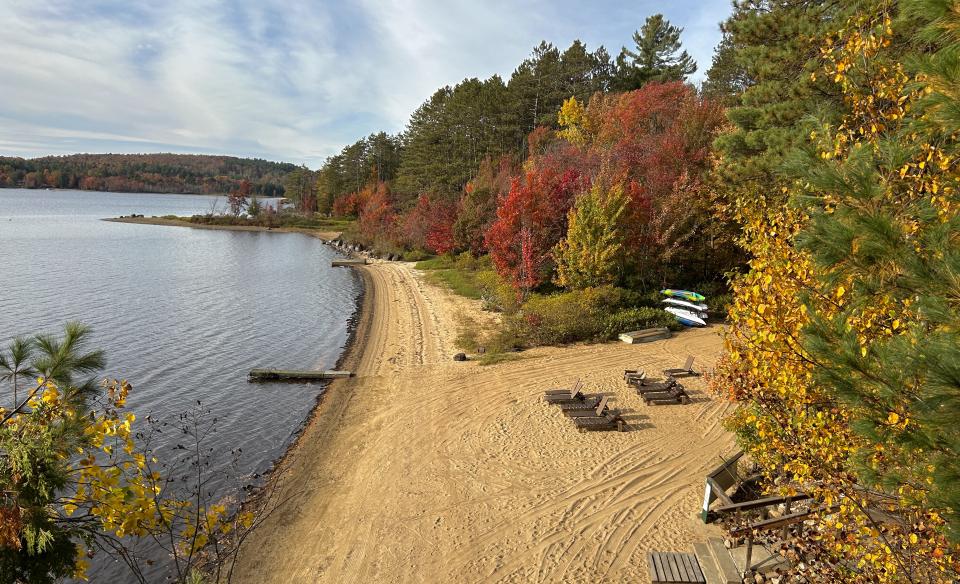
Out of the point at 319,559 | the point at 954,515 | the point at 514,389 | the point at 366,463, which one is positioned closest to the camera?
the point at 954,515

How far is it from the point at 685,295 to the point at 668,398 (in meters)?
10.6

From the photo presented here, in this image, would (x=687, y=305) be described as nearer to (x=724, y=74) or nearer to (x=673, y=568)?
(x=673, y=568)

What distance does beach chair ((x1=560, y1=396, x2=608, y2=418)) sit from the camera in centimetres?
1542

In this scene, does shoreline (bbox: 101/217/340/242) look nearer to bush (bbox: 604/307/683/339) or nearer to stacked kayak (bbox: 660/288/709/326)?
stacked kayak (bbox: 660/288/709/326)

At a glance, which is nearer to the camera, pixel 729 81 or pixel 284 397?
pixel 284 397

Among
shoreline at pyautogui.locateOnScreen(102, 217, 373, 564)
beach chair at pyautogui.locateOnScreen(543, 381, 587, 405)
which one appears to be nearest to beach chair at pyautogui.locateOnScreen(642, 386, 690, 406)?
beach chair at pyautogui.locateOnScreen(543, 381, 587, 405)

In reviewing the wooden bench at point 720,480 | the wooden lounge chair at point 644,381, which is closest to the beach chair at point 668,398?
the wooden lounge chair at point 644,381

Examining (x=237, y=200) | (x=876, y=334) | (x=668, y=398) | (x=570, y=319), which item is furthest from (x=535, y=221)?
(x=237, y=200)

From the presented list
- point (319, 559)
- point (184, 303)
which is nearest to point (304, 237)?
point (184, 303)

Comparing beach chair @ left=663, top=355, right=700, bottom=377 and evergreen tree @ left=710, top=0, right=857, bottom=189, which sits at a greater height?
evergreen tree @ left=710, top=0, right=857, bottom=189

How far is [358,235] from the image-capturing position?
241ft

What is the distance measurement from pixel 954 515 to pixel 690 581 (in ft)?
20.3

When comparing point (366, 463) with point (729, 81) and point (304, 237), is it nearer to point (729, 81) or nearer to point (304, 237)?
point (729, 81)

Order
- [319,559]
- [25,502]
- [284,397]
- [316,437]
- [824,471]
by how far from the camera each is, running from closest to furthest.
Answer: [25,502] → [824,471] → [319,559] → [316,437] → [284,397]
